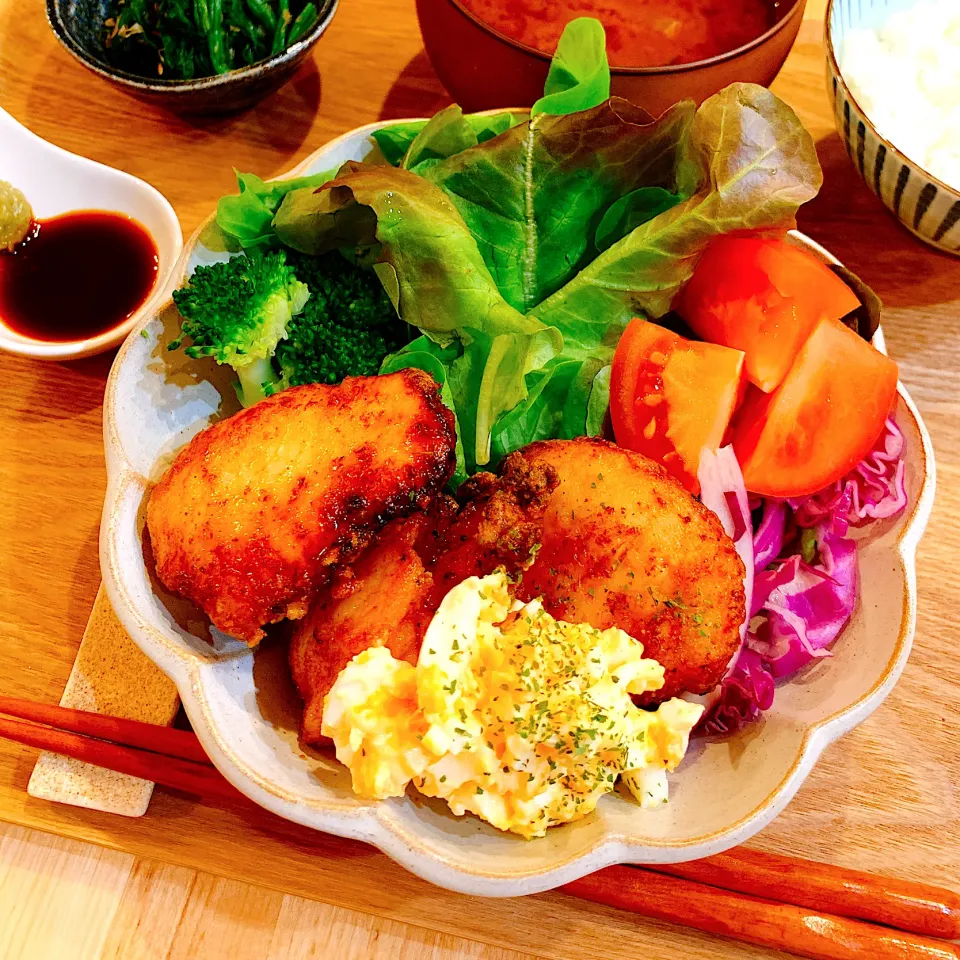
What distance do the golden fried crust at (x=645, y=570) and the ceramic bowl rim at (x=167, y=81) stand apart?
1402mm

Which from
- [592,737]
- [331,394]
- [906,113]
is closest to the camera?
[592,737]

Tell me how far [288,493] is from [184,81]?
1.38 meters

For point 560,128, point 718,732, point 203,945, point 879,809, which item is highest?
point 560,128

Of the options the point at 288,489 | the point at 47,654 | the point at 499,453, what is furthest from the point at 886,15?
the point at 47,654

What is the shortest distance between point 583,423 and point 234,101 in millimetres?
1429

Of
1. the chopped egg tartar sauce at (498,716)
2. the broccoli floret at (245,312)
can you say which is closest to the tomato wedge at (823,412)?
the chopped egg tartar sauce at (498,716)

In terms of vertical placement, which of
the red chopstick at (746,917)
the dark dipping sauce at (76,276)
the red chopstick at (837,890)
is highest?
the dark dipping sauce at (76,276)

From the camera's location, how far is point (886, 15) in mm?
2379

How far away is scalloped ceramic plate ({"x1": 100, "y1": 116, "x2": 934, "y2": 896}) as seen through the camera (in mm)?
1452

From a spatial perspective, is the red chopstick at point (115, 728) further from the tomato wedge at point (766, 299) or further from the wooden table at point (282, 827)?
the tomato wedge at point (766, 299)

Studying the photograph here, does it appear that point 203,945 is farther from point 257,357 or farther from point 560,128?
point 560,128

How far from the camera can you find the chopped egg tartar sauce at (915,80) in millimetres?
2229

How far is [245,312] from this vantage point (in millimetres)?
1759

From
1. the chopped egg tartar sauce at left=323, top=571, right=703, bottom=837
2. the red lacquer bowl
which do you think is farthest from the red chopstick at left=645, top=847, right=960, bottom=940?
the red lacquer bowl
